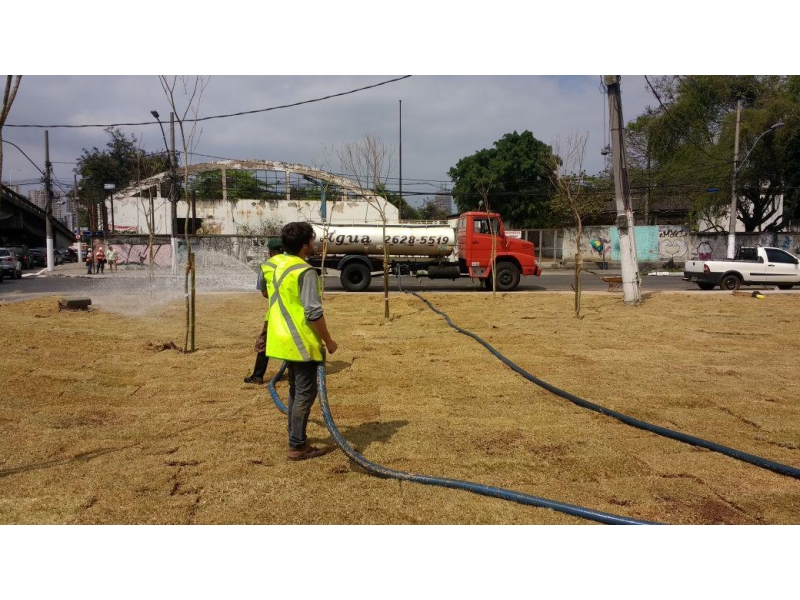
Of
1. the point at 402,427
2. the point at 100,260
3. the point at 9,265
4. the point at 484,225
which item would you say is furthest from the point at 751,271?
the point at 9,265

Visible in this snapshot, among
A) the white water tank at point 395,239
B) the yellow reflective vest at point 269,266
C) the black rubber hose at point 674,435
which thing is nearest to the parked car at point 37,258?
the white water tank at point 395,239

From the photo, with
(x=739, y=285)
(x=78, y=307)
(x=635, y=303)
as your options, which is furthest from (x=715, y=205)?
(x=78, y=307)

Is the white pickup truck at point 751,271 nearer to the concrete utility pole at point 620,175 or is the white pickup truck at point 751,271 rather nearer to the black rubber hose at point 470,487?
the concrete utility pole at point 620,175

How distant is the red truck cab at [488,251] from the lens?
19875 millimetres

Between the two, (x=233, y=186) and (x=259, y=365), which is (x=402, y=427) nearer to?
(x=259, y=365)

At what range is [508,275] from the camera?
20.2m

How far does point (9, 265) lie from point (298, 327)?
28.9 metres

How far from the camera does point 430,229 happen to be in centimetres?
2009

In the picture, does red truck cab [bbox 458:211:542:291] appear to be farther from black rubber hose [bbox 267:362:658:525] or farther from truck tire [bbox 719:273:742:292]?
black rubber hose [bbox 267:362:658:525]

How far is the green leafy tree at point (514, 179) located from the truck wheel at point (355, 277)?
23.6 meters

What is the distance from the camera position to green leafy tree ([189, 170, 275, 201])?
152 feet

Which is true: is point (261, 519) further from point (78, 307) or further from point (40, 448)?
point (78, 307)

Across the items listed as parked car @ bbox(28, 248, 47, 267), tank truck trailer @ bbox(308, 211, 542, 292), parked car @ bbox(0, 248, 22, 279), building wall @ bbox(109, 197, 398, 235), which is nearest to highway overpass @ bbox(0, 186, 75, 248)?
parked car @ bbox(28, 248, 47, 267)

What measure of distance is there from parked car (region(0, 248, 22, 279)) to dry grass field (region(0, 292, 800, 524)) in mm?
19962
